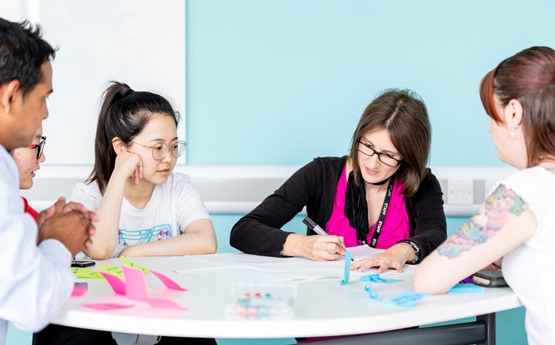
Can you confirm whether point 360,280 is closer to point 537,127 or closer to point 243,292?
point 243,292

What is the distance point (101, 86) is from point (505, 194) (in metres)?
1.91

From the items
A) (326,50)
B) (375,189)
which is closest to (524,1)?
(326,50)

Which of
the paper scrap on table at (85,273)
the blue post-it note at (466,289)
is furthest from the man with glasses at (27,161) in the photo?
the blue post-it note at (466,289)

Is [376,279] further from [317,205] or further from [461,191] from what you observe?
[461,191]

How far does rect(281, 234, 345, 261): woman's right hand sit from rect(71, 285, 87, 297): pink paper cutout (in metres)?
0.67

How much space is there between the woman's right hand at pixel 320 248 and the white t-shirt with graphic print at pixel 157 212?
39 centimetres

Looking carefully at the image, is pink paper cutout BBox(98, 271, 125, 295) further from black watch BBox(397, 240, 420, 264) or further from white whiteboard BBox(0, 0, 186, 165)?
white whiteboard BBox(0, 0, 186, 165)

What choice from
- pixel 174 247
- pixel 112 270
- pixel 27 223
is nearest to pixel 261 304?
pixel 27 223

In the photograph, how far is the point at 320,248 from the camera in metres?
1.86

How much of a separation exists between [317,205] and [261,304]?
1.10m

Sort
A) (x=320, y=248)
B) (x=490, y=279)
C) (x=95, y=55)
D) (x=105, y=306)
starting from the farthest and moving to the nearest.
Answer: (x=95, y=55), (x=320, y=248), (x=490, y=279), (x=105, y=306)

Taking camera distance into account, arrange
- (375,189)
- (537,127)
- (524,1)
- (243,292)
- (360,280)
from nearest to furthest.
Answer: (243,292) < (537,127) < (360,280) < (375,189) < (524,1)

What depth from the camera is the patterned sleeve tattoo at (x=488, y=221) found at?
135cm

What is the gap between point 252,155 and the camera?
2816 millimetres
